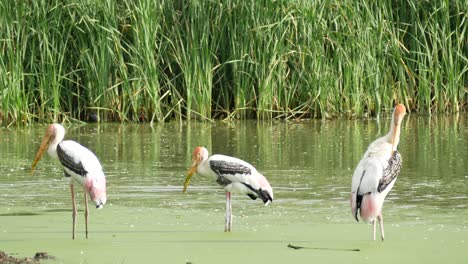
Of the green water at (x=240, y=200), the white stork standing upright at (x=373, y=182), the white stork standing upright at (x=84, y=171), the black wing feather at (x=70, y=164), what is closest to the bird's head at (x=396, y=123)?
the white stork standing upright at (x=373, y=182)

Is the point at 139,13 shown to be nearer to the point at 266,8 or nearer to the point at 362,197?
the point at 266,8

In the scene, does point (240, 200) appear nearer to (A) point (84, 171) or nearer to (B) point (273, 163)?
(A) point (84, 171)

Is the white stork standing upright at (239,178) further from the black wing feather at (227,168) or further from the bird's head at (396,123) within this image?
the bird's head at (396,123)

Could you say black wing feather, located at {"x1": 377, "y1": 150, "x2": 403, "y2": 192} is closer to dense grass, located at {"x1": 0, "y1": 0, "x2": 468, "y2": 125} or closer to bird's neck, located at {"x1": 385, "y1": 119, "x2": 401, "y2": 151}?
bird's neck, located at {"x1": 385, "y1": 119, "x2": 401, "y2": 151}

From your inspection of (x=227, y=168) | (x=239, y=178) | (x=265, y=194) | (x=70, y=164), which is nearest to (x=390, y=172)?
(x=265, y=194)

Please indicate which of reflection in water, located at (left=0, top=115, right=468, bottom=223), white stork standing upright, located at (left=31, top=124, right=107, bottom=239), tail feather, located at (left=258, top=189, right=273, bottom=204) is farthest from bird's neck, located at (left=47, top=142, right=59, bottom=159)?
tail feather, located at (left=258, top=189, right=273, bottom=204)

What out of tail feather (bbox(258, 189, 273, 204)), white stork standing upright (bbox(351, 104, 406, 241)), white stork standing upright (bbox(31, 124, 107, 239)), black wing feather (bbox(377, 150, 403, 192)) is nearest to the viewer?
white stork standing upright (bbox(351, 104, 406, 241))

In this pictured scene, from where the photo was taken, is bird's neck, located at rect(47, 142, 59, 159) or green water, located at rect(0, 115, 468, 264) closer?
green water, located at rect(0, 115, 468, 264)

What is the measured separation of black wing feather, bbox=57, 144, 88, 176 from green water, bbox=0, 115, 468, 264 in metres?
0.46

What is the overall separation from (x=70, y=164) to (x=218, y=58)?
311 inches

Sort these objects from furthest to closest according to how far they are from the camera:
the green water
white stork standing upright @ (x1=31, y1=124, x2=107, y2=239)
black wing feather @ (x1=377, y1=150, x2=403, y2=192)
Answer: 1. white stork standing upright @ (x1=31, y1=124, x2=107, y2=239)
2. black wing feather @ (x1=377, y1=150, x2=403, y2=192)
3. the green water

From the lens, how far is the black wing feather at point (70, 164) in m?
8.05

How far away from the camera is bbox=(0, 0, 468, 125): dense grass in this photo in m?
14.7

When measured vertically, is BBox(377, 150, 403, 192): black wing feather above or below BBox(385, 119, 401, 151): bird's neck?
below
